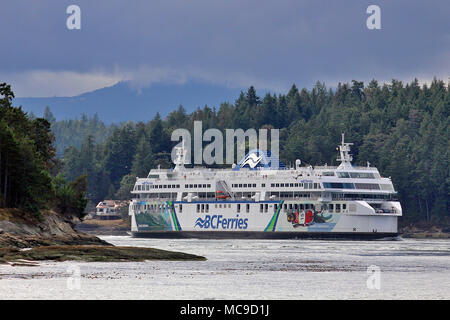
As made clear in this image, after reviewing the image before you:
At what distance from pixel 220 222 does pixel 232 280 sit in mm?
59678

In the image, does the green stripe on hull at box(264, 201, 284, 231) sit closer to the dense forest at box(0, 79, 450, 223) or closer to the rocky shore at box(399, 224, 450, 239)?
the rocky shore at box(399, 224, 450, 239)

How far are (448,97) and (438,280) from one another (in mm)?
139579

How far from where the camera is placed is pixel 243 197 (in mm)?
101312

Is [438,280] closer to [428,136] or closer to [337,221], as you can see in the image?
[337,221]

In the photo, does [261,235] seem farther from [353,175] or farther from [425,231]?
[425,231]

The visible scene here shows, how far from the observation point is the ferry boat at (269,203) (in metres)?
93.5

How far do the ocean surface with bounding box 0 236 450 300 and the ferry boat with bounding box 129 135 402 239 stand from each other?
38.2 m

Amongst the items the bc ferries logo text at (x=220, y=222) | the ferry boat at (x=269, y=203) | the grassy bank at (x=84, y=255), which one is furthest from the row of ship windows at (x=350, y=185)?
the grassy bank at (x=84, y=255)

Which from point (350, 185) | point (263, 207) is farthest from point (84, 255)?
point (350, 185)

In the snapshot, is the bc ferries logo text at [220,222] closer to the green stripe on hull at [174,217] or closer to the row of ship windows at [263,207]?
the row of ship windows at [263,207]

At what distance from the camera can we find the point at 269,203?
97438 mm

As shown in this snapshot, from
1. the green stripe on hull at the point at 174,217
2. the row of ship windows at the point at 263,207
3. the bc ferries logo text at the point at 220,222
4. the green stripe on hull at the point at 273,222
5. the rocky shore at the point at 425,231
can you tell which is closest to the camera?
the row of ship windows at the point at 263,207

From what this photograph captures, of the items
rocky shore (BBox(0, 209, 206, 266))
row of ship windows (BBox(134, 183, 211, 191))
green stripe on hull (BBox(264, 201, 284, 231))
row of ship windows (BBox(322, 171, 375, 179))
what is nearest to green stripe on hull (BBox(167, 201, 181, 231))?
row of ship windows (BBox(134, 183, 211, 191))

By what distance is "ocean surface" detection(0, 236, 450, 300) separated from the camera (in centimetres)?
3447
